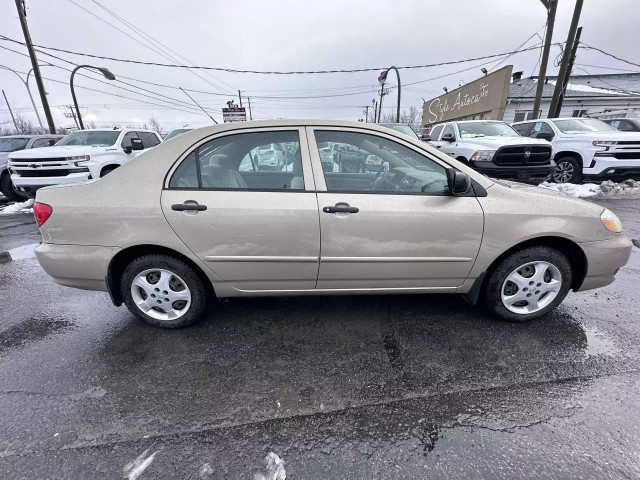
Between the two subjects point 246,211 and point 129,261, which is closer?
point 246,211

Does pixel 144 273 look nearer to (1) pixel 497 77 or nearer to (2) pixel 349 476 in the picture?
(2) pixel 349 476

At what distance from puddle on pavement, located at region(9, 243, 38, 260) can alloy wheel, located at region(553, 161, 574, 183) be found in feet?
38.5

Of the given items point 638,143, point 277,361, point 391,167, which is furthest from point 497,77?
point 277,361

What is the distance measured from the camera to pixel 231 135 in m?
2.51

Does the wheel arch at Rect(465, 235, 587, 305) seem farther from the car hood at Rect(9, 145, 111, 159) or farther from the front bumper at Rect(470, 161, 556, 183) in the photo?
the car hood at Rect(9, 145, 111, 159)

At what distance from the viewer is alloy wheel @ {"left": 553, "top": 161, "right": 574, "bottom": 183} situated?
8.74 meters

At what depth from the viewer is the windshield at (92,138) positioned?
827cm

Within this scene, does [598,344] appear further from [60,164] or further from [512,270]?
[60,164]

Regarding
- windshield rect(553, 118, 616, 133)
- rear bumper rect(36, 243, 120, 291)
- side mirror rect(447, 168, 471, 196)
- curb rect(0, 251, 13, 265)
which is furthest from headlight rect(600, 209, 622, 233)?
windshield rect(553, 118, 616, 133)

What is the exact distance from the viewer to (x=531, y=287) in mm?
2646

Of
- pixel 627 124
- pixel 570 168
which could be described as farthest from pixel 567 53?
pixel 570 168

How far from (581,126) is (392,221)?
9.90m

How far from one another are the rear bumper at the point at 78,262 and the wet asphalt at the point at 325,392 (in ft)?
1.72

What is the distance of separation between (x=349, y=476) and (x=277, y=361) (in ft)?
3.15
